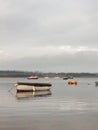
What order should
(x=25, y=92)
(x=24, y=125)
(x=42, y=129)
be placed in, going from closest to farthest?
(x=42, y=129), (x=24, y=125), (x=25, y=92)

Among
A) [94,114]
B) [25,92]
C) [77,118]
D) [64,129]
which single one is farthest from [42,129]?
[25,92]

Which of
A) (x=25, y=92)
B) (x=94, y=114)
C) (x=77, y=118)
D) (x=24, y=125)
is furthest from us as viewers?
(x=25, y=92)

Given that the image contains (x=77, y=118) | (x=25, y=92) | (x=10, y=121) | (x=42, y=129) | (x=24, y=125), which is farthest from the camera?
(x=25, y=92)

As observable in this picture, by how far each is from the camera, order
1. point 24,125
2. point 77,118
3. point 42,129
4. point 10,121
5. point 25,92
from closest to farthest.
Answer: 1. point 42,129
2. point 24,125
3. point 10,121
4. point 77,118
5. point 25,92

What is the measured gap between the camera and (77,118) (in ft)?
126

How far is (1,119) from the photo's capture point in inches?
1468

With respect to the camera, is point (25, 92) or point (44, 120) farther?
point (25, 92)

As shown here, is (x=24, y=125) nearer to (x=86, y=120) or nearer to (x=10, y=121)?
(x=10, y=121)

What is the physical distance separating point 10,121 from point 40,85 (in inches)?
2514

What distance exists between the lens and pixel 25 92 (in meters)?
94.2

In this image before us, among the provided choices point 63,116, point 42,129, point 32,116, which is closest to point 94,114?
point 63,116

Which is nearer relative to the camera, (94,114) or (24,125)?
(24,125)

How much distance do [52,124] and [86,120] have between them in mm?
4500

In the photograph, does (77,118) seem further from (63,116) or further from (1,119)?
(1,119)
